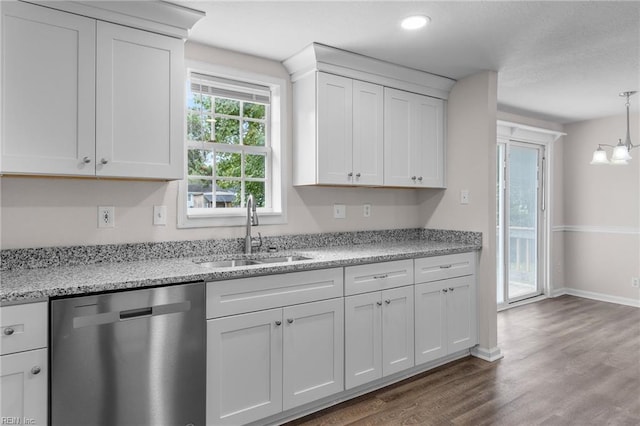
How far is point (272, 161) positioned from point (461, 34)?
1.54 metres

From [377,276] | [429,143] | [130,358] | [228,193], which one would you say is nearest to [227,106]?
[228,193]

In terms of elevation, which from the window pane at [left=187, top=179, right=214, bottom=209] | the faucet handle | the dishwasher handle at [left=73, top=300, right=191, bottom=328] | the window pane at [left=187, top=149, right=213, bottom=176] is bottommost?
the dishwasher handle at [left=73, top=300, right=191, bottom=328]

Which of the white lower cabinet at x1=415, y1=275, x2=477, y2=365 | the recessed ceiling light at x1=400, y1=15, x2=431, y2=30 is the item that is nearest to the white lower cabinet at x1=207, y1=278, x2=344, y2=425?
the white lower cabinet at x1=415, y1=275, x2=477, y2=365

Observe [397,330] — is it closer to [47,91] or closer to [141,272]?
[141,272]

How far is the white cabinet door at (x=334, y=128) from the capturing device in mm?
2842

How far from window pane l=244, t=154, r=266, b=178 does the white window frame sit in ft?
0.21

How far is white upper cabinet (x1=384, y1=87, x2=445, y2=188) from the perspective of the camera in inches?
127

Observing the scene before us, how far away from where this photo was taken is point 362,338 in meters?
2.58

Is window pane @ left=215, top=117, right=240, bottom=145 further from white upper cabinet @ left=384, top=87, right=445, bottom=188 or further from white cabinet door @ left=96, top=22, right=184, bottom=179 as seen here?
white upper cabinet @ left=384, top=87, right=445, bottom=188

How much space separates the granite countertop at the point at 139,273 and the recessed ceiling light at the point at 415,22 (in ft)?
4.68

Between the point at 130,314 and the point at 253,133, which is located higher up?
the point at 253,133

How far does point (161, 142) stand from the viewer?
7.30 feet

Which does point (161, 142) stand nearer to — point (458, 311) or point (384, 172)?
point (384, 172)

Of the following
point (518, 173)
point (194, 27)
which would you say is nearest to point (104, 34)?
point (194, 27)
